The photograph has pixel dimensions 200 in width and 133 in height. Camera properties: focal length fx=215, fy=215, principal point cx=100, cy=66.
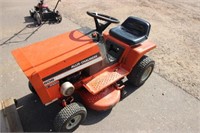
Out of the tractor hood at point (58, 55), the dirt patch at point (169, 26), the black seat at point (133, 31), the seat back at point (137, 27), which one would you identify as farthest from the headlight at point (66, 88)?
the dirt patch at point (169, 26)

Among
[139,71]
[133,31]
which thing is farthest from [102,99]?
[133,31]

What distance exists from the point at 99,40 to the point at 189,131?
2.13 meters

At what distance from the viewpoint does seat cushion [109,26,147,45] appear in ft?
12.9

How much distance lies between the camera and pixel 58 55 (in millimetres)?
3164

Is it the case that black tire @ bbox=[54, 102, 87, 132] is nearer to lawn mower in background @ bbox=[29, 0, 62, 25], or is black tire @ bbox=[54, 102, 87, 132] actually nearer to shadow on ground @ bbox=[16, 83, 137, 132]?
shadow on ground @ bbox=[16, 83, 137, 132]

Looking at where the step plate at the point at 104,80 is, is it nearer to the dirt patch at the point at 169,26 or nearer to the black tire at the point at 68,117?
the black tire at the point at 68,117

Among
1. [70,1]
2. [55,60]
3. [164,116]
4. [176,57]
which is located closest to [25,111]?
[55,60]

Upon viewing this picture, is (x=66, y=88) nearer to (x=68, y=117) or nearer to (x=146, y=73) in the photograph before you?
(x=68, y=117)

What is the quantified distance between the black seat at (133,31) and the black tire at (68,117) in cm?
154

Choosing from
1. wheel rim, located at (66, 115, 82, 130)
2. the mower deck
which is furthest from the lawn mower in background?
wheel rim, located at (66, 115, 82, 130)

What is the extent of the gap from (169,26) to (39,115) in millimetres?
5363

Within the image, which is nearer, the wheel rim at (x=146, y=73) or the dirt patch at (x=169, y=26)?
the wheel rim at (x=146, y=73)

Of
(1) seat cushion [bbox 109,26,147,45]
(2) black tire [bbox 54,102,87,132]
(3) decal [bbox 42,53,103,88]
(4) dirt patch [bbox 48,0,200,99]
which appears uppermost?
(3) decal [bbox 42,53,103,88]

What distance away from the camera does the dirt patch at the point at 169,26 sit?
4879 mm
